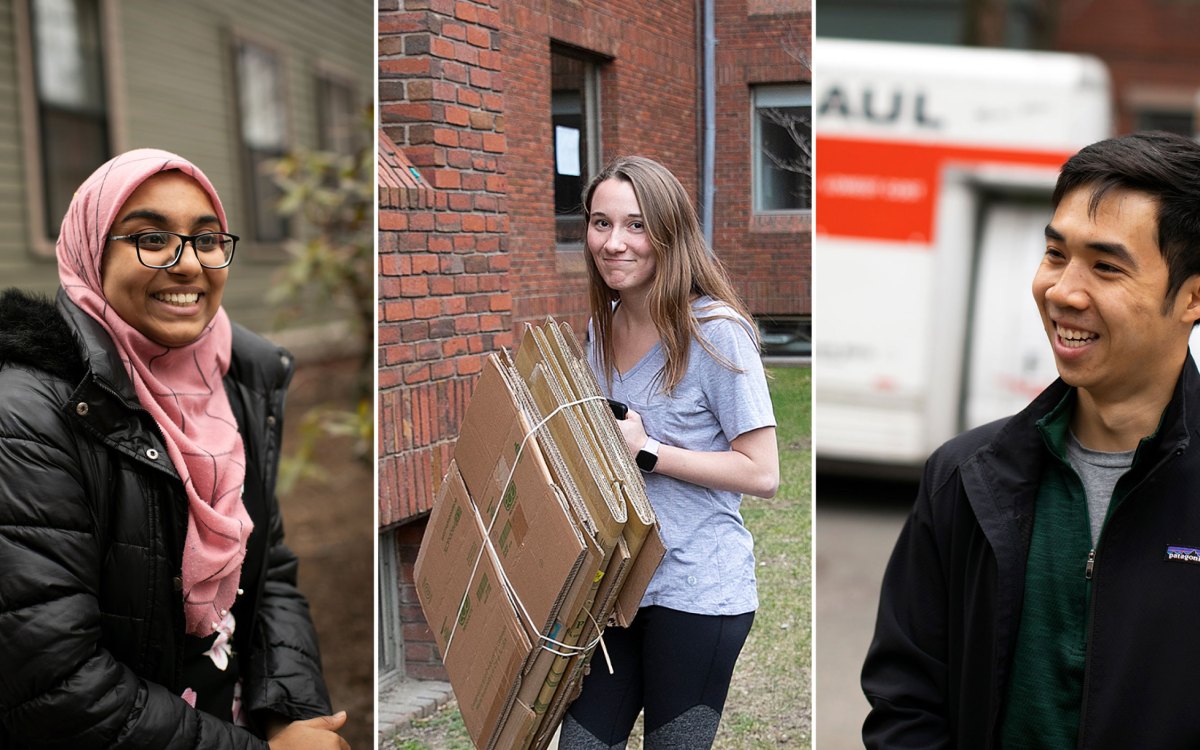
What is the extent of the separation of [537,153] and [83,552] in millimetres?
985

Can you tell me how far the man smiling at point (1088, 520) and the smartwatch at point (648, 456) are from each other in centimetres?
46

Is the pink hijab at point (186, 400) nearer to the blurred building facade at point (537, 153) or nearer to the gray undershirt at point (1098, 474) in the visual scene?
the blurred building facade at point (537, 153)

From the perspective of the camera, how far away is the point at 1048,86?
28.0 ft

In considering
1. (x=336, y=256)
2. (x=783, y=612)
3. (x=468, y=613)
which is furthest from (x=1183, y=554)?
(x=336, y=256)

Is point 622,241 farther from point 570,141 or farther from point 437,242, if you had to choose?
point 437,242

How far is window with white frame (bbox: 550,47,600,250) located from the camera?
6.83 ft

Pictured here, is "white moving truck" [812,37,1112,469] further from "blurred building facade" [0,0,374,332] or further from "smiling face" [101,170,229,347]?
"smiling face" [101,170,229,347]

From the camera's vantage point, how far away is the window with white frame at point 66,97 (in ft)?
29.3

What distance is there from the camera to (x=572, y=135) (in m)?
2.10

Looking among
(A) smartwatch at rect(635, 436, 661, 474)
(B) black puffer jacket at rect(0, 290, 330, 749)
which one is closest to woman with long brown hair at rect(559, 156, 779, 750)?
(A) smartwatch at rect(635, 436, 661, 474)

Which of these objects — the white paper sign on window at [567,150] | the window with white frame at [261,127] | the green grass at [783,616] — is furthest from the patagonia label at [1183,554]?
the window with white frame at [261,127]

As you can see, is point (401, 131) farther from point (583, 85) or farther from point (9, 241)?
point (9, 241)

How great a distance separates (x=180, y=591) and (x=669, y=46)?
1.25m

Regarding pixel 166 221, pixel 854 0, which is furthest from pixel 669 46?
pixel 854 0
